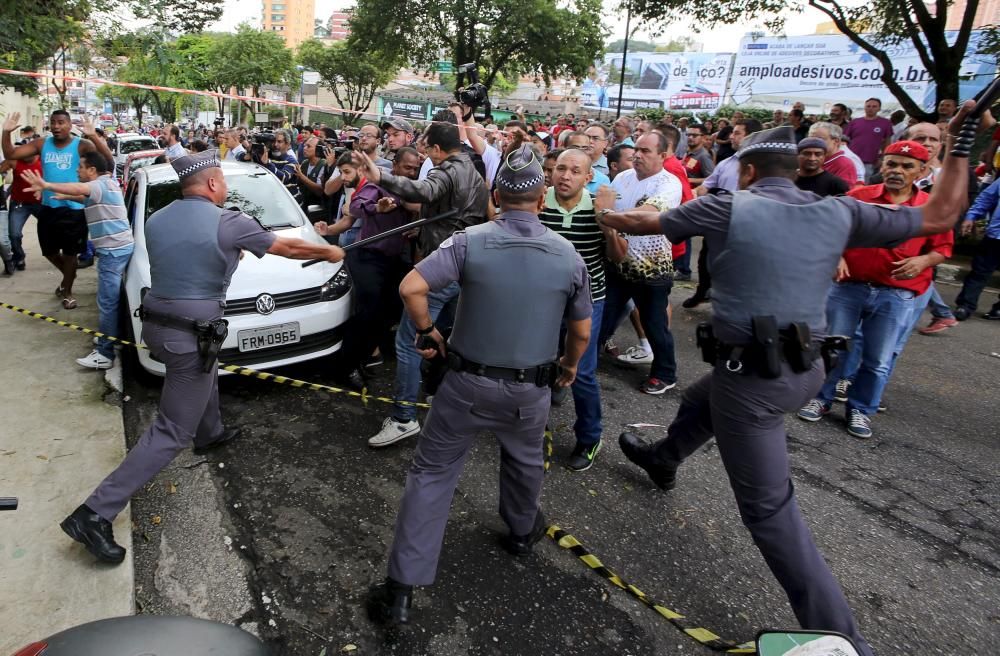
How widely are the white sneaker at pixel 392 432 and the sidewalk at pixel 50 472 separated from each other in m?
1.37

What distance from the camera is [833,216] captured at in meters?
2.44

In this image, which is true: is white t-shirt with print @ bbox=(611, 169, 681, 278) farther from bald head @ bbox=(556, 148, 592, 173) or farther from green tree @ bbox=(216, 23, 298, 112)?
green tree @ bbox=(216, 23, 298, 112)

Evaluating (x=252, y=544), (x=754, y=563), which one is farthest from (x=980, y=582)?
(x=252, y=544)

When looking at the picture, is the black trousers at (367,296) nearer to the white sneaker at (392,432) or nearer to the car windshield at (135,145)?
the white sneaker at (392,432)

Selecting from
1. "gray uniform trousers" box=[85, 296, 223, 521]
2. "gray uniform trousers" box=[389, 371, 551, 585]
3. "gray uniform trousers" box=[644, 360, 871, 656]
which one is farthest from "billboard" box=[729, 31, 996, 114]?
"gray uniform trousers" box=[85, 296, 223, 521]

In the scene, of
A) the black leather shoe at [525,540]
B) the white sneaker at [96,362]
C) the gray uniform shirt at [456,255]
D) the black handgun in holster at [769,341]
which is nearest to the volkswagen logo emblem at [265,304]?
the white sneaker at [96,362]

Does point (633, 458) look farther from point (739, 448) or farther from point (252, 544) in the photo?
point (252, 544)

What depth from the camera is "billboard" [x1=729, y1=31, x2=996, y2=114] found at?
→ 987 inches

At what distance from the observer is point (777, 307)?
2.48 metres

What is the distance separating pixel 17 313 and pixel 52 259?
74cm

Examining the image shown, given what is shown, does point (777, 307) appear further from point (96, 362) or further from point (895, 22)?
point (895, 22)

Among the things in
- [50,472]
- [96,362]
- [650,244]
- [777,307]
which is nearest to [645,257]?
[650,244]

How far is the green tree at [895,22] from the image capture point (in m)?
10.2

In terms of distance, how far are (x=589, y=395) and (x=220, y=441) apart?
2297 mm
